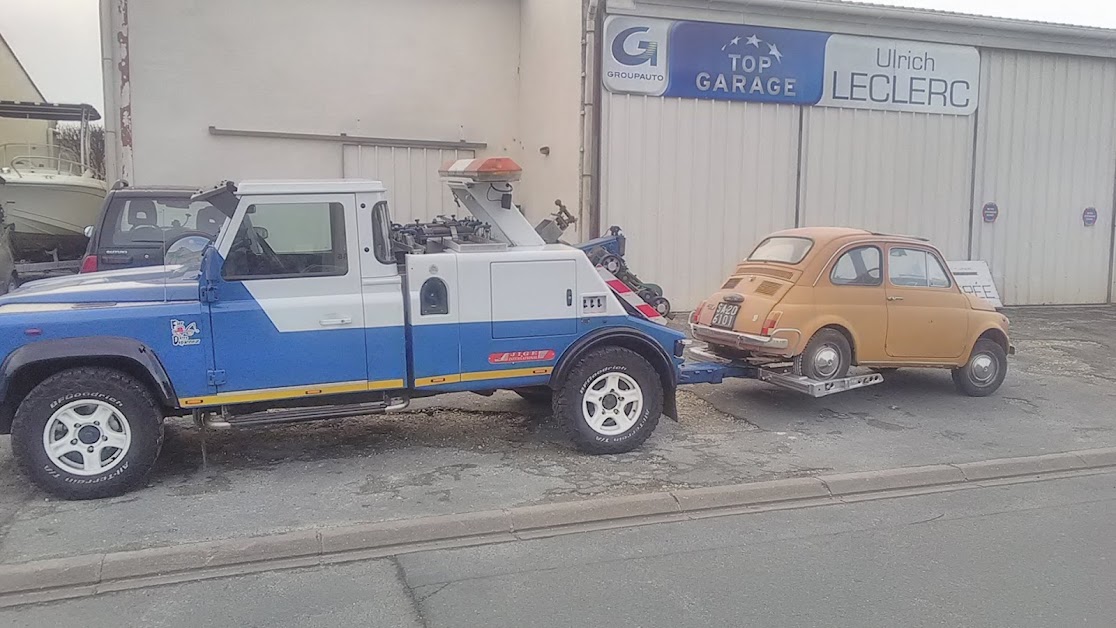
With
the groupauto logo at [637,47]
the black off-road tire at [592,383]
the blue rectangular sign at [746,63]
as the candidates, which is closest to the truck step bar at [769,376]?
the black off-road tire at [592,383]

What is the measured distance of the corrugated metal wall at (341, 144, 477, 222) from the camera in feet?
50.0

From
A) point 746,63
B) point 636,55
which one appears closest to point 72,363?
point 636,55

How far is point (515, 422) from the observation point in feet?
26.9

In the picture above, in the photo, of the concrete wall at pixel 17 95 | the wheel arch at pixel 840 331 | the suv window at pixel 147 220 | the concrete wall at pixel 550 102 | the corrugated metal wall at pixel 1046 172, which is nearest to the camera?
the wheel arch at pixel 840 331

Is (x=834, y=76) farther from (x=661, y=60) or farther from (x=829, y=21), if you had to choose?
(x=661, y=60)

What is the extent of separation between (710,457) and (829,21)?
32.2ft

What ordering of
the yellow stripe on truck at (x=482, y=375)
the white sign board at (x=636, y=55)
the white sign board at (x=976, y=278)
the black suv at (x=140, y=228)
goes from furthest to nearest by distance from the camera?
1. the white sign board at (x=976, y=278)
2. the white sign board at (x=636, y=55)
3. the black suv at (x=140, y=228)
4. the yellow stripe on truck at (x=482, y=375)

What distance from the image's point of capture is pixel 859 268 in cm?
887

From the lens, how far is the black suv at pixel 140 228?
9188 millimetres

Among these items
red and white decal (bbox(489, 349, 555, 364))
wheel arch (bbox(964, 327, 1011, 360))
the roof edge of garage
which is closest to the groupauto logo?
the roof edge of garage

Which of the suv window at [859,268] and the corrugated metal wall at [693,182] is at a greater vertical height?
the corrugated metal wall at [693,182]

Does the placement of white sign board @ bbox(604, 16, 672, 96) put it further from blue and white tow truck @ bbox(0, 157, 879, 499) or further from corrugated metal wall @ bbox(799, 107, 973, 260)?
blue and white tow truck @ bbox(0, 157, 879, 499)

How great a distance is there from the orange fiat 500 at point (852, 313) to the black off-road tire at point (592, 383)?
163 cm

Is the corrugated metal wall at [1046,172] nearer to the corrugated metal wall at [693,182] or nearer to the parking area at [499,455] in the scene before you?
the corrugated metal wall at [693,182]
